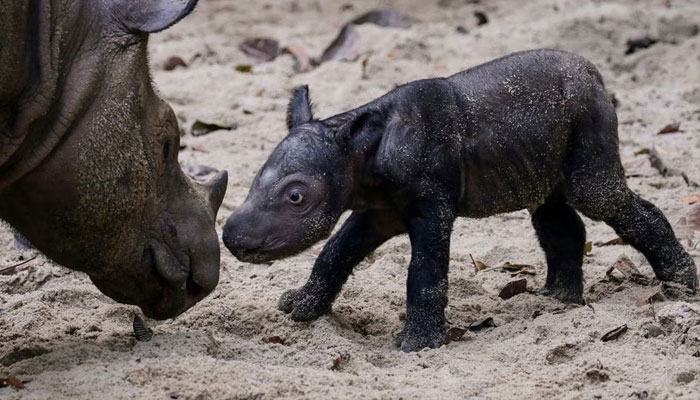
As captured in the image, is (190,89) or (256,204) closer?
(256,204)

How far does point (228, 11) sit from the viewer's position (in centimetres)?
1202

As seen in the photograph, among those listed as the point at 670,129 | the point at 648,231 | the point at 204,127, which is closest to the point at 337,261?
the point at 648,231

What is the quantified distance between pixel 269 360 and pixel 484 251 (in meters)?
1.74

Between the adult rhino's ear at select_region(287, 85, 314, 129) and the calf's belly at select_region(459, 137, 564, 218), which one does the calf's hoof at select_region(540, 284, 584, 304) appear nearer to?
the calf's belly at select_region(459, 137, 564, 218)

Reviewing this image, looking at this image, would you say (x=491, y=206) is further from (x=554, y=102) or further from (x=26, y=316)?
(x=26, y=316)

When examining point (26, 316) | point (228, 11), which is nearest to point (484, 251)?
point (26, 316)

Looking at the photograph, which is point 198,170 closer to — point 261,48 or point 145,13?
point 145,13

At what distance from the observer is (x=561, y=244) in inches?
203

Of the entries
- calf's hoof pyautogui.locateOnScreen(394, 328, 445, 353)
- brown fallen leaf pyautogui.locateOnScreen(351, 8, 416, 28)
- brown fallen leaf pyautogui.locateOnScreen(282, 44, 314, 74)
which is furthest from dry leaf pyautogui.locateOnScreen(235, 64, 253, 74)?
calf's hoof pyautogui.locateOnScreen(394, 328, 445, 353)

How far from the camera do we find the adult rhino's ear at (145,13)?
389cm

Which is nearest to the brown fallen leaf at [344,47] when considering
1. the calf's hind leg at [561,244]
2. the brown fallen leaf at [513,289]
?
the calf's hind leg at [561,244]

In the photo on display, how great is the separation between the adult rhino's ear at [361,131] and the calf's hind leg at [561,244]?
881 mm

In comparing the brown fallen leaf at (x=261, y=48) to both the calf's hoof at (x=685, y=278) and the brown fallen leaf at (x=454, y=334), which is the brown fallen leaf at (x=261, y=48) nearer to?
the calf's hoof at (x=685, y=278)

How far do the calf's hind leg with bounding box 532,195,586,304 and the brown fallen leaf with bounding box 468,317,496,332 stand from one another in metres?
0.42
